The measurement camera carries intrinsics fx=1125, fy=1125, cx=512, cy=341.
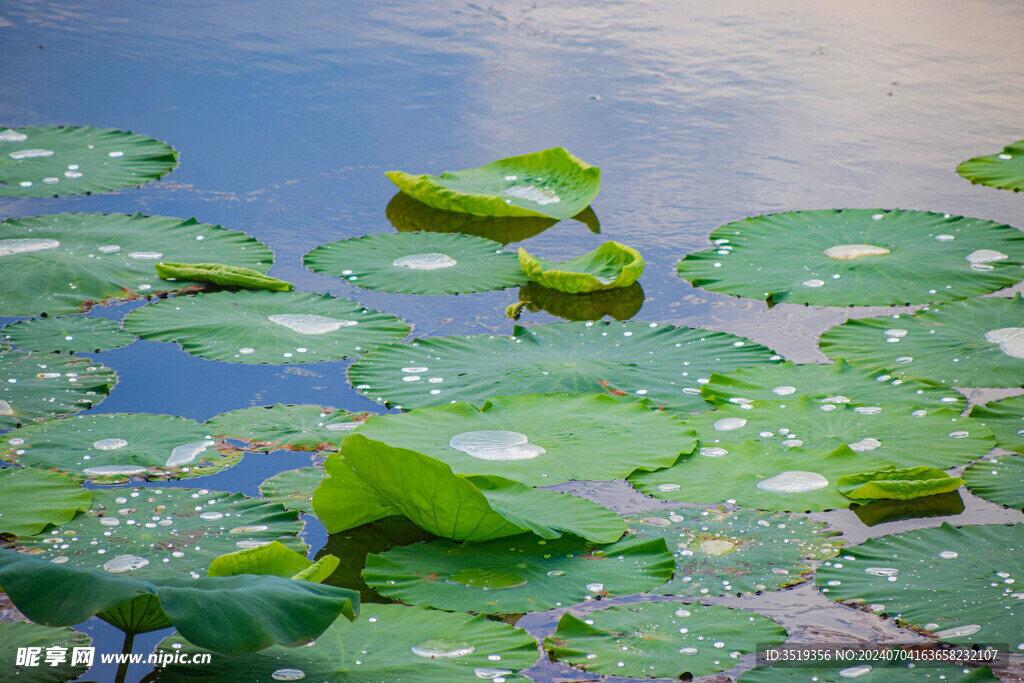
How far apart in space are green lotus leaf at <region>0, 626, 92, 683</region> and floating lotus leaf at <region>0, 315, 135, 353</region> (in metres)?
1.08

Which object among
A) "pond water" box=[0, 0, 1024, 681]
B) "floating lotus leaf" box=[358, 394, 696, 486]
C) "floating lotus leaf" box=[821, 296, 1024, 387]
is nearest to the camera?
"floating lotus leaf" box=[358, 394, 696, 486]

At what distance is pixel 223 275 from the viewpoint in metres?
2.84

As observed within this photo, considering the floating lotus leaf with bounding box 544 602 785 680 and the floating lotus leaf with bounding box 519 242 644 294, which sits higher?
the floating lotus leaf with bounding box 519 242 644 294

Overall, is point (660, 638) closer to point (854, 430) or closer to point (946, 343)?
point (854, 430)

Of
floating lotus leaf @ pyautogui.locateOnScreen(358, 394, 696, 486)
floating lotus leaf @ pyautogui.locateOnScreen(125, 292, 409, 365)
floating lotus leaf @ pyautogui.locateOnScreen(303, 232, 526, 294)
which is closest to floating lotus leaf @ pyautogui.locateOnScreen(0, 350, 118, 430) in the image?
floating lotus leaf @ pyautogui.locateOnScreen(125, 292, 409, 365)

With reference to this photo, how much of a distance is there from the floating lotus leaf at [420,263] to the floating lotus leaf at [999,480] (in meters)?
1.28

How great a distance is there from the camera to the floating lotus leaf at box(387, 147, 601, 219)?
339cm

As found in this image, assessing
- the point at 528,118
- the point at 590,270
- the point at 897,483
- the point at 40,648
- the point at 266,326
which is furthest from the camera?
the point at 528,118

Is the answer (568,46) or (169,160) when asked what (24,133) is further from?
(568,46)

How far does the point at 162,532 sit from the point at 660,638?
0.83m

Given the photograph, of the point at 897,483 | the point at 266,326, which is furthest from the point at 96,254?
the point at 897,483

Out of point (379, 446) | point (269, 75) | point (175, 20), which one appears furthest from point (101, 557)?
point (175, 20)

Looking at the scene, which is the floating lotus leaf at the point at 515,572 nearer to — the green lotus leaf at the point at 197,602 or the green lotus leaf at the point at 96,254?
the green lotus leaf at the point at 197,602

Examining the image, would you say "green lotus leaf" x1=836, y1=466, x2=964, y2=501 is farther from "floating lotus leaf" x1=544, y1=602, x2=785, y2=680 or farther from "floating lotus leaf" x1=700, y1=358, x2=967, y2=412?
"floating lotus leaf" x1=544, y1=602, x2=785, y2=680
